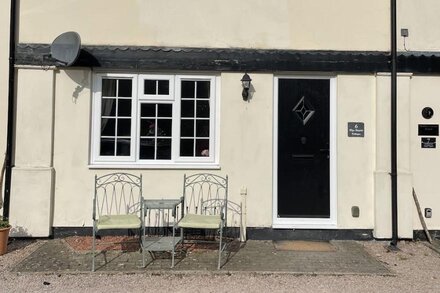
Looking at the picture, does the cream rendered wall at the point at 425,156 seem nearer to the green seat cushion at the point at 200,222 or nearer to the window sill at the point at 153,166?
the window sill at the point at 153,166

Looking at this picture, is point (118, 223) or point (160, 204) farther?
point (160, 204)

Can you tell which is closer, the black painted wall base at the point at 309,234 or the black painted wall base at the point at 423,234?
the black painted wall base at the point at 309,234

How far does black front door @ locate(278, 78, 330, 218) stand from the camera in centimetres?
680

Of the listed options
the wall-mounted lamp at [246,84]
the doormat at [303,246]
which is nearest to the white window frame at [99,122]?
the wall-mounted lamp at [246,84]

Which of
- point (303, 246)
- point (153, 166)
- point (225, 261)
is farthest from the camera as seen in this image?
point (153, 166)

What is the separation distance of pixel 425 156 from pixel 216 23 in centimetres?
386

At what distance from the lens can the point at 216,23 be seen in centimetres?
677

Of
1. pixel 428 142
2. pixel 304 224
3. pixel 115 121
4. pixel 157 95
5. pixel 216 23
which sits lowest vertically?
pixel 304 224

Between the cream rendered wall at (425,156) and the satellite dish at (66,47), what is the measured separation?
203 inches

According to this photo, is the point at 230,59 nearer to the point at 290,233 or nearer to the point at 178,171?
the point at 178,171

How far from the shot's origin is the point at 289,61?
6.71m

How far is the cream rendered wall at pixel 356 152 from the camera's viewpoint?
6758mm

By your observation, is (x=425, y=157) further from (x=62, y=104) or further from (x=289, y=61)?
(x=62, y=104)

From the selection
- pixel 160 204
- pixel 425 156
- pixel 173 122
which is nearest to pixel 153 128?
pixel 173 122
